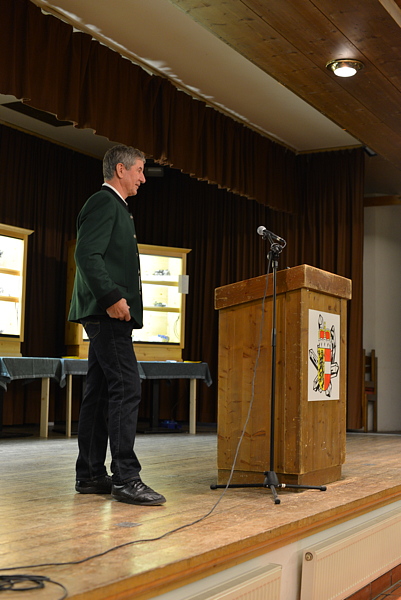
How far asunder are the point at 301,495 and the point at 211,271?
5.24 m

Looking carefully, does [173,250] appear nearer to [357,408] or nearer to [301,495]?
[357,408]

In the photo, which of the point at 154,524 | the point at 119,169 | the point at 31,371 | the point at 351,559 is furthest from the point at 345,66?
the point at 31,371

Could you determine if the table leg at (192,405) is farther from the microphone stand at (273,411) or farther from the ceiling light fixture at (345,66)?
the microphone stand at (273,411)

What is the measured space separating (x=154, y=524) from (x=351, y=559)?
0.91 m

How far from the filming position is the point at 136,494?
2658mm

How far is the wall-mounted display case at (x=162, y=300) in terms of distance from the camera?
7.20 meters

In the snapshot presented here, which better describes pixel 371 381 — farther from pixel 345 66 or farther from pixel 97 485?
pixel 97 485

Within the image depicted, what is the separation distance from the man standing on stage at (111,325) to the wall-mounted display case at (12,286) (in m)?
3.48

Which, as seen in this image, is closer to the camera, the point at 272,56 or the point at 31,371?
the point at 272,56

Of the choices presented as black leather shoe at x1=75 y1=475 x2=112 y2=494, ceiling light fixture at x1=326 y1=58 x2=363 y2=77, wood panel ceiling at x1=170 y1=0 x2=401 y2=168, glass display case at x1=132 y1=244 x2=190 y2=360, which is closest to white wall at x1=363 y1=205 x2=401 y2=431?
glass display case at x1=132 y1=244 x2=190 y2=360

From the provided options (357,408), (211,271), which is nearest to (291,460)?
(357,408)

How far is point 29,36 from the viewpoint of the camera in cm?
439

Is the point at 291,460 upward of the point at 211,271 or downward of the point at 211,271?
downward

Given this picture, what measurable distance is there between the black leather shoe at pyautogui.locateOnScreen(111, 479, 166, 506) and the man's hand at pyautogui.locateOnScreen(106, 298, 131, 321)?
0.63 m
